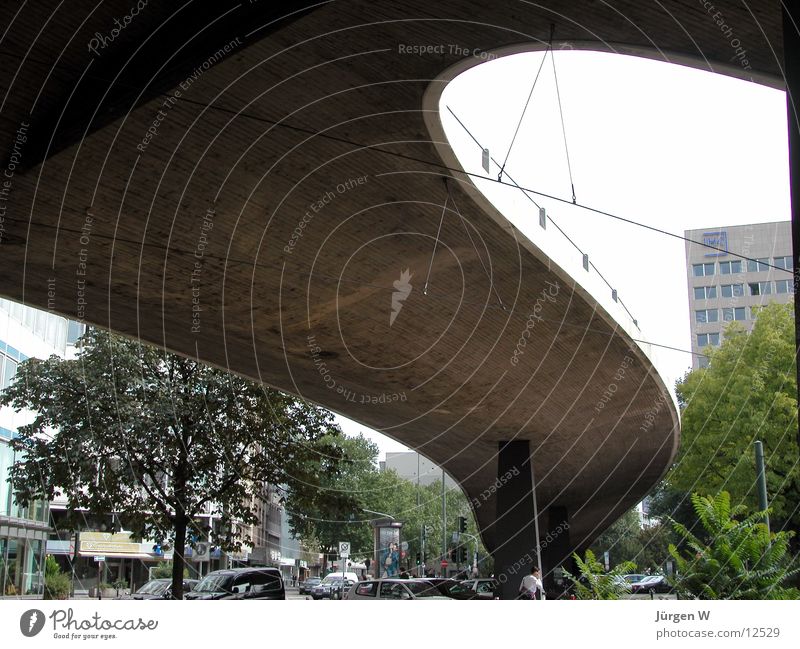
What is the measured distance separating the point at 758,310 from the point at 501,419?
18.0 metres

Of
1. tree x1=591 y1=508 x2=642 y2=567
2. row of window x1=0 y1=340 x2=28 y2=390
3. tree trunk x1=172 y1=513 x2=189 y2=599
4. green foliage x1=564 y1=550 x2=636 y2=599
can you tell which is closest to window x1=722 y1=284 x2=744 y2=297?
tree x1=591 y1=508 x2=642 y2=567

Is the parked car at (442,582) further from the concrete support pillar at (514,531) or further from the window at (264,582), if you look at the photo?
the window at (264,582)

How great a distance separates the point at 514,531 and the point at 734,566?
902 inches

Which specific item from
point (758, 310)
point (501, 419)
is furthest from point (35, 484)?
point (758, 310)

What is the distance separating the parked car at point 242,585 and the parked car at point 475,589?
21.9 feet

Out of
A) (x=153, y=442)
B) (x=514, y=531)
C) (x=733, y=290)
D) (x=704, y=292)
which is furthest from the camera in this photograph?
(x=733, y=290)

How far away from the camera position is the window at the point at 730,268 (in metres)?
90.0

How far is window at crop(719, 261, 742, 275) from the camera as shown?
89988 mm

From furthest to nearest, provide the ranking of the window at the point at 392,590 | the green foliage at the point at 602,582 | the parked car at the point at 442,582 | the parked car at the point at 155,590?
the parked car at the point at 155,590 → the parked car at the point at 442,582 → the window at the point at 392,590 → the green foliage at the point at 602,582

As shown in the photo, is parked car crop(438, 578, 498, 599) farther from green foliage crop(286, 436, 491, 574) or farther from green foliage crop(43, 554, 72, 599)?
green foliage crop(43, 554, 72, 599)

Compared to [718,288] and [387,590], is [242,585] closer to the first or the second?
[387,590]

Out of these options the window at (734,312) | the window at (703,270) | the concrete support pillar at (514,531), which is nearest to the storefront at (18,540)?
the concrete support pillar at (514,531)

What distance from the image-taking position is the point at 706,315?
10056 cm

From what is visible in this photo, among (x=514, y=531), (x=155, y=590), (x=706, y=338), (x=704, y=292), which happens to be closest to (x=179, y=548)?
(x=155, y=590)
